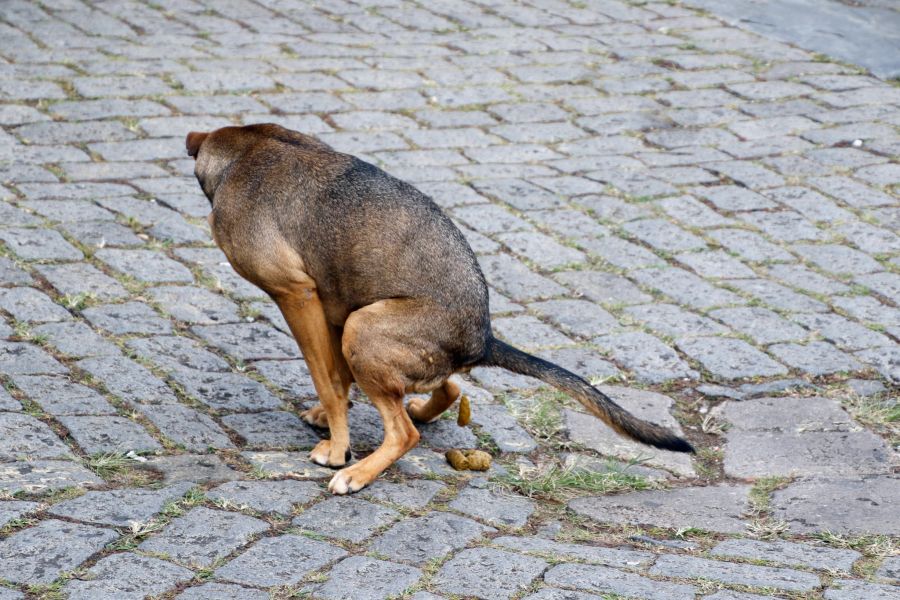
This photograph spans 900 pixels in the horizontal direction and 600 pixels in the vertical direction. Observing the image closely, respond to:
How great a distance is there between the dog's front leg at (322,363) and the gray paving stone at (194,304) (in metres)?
1.21

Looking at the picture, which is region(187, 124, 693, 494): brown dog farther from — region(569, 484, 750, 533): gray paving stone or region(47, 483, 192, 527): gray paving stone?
region(47, 483, 192, 527): gray paving stone

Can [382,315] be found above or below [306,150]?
below

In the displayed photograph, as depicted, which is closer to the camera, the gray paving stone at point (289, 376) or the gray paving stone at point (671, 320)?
the gray paving stone at point (289, 376)

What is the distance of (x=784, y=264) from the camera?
6582 millimetres

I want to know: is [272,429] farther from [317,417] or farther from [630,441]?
[630,441]

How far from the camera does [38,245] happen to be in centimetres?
614

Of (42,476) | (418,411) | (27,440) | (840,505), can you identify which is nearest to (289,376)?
(418,411)

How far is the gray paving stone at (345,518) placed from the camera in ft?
13.1

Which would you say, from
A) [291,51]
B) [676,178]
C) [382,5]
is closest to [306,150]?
[676,178]

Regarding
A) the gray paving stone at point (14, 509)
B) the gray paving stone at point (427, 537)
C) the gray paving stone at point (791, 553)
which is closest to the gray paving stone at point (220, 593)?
the gray paving stone at point (427, 537)

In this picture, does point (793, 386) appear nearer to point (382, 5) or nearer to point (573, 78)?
point (573, 78)

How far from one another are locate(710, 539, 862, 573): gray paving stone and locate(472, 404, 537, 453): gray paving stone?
1027mm

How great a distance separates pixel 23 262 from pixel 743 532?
3684 millimetres

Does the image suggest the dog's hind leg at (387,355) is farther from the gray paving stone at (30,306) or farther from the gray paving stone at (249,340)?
the gray paving stone at (30,306)
